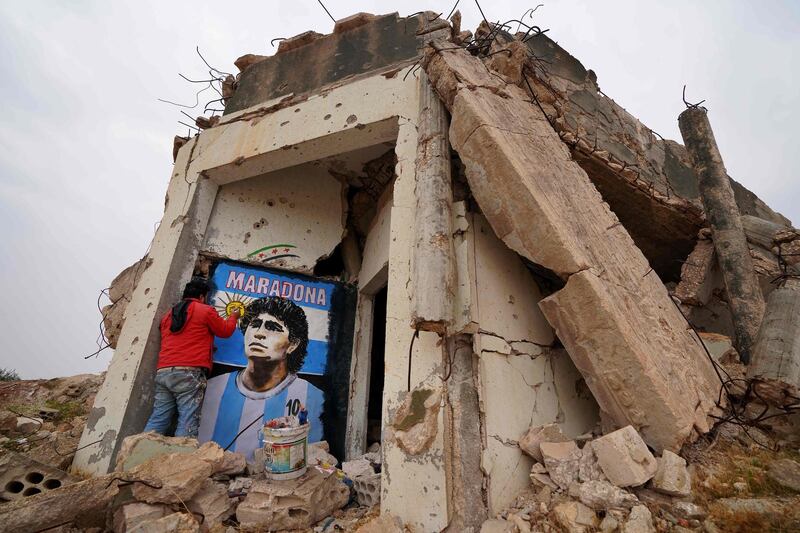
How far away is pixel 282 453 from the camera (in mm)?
2527

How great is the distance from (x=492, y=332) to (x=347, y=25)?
4.19 metres

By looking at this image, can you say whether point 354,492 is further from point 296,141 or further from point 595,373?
point 296,141

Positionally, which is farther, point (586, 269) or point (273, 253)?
point (273, 253)

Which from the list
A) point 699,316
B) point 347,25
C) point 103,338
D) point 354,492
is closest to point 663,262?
point 699,316

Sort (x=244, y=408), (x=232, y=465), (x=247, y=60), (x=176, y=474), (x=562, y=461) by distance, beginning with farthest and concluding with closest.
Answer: (x=247, y=60) < (x=244, y=408) < (x=232, y=465) < (x=176, y=474) < (x=562, y=461)

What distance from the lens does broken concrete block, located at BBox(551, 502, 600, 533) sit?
1.60 metres

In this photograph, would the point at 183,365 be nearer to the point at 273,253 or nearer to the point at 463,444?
the point at 273,253

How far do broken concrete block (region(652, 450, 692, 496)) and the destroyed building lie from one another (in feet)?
0.56

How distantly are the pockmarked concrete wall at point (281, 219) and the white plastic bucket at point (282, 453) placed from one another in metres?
2.22

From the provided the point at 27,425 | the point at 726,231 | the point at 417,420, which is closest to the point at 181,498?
the point at 417,420

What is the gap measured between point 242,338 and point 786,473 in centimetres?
414

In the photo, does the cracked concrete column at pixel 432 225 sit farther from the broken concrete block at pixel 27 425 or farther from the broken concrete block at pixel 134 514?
the broken concrete block at pixel 27 425

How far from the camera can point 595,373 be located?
2.06 meters

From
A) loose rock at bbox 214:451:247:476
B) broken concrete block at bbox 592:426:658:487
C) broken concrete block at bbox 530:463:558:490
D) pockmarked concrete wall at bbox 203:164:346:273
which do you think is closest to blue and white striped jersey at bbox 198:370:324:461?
loose rock at bbox 214:451:247:476
